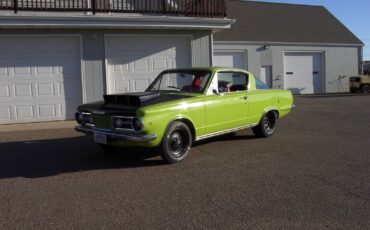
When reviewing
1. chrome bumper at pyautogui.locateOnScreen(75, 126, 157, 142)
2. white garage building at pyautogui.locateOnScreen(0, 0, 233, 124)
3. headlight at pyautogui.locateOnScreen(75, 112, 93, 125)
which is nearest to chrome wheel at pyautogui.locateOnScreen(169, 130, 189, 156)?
chrome bumper at pyautogui.locateOnScreen(75, 126, 157, 142)

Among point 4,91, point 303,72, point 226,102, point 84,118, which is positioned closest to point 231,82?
point 226,102

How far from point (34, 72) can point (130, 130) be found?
22.4ft

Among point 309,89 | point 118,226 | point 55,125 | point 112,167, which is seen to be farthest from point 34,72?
point 309,89

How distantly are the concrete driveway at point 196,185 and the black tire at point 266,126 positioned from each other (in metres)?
0.23

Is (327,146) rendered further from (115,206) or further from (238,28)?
(238,28)

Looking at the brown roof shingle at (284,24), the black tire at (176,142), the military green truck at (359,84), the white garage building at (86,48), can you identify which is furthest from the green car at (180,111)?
the military green truck at (359,84)

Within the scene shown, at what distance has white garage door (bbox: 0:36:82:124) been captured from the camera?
1222 centimetres

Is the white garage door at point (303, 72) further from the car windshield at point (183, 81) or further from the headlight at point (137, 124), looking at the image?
the headlight at point (137, 124)

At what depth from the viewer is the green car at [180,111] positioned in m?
6.66

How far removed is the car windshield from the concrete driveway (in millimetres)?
1162

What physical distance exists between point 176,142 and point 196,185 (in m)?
1.44

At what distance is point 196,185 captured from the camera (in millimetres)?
5805

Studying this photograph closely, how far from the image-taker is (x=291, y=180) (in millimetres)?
5996

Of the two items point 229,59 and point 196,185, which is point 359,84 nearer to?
point 229,59
